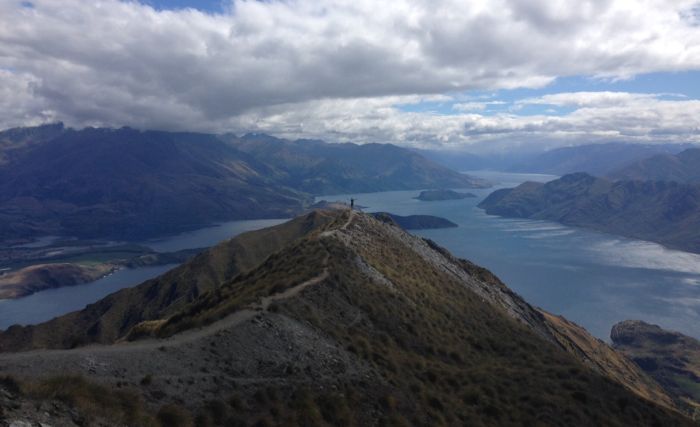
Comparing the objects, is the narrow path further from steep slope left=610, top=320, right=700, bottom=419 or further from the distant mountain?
steep slope left=610, top=320, right=700, bottom=419

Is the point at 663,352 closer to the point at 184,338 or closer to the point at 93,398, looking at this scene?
the point at 184,338

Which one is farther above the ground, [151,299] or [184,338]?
[184,338]

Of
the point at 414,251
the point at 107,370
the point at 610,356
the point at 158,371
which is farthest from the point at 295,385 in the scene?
the point at 610,356

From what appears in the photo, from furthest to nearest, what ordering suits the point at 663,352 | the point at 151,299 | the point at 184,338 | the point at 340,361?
the point at 663,352 < the point at 151,299 < the point at 340,361 < the point at 184,338

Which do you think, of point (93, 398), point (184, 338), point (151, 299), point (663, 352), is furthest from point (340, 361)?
point (663, 352)

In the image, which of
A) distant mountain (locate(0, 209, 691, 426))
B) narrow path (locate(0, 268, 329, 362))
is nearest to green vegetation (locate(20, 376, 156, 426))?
distant mountain (locate(0, 209, 691, 426))

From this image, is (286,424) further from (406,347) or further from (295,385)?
(406,347)
